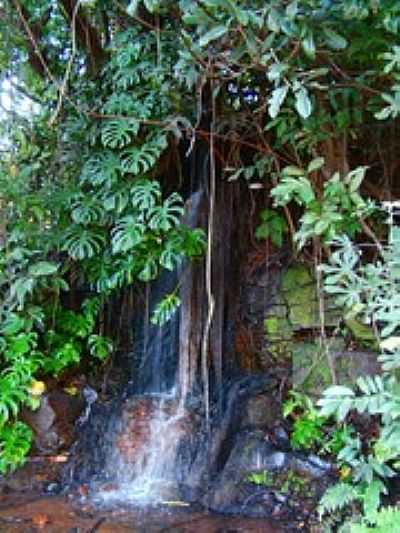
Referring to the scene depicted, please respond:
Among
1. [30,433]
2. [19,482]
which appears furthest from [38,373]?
[19,482]

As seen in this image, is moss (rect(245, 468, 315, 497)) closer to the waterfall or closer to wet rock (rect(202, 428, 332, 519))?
wet rock (rect(202, 428, 332, 519))

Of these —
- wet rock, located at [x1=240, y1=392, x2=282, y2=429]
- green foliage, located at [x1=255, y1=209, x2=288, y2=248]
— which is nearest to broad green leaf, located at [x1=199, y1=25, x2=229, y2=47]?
green foliage, located at [x1=255, y1=209, x2=288, y2=248]

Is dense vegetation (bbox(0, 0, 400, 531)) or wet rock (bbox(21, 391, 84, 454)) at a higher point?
dense vegetation (bbox(0, 0, 400, 531))

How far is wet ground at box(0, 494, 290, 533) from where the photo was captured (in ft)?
7.63

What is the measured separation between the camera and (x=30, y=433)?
285 centimetres

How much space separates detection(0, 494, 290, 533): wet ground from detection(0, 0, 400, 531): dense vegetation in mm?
345

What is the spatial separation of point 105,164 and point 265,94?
89 centimetres

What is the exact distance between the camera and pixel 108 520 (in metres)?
2.43

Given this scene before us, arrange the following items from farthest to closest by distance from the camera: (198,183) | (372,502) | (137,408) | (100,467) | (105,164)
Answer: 1. (198,183)
2. (137,408)
3. (100,467)
4. (105,164)
5. (372,502)

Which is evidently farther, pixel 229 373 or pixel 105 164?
pixel 229 373

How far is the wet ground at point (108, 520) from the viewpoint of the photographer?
232cm

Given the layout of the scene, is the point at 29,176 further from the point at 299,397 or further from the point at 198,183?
the point at 299,397

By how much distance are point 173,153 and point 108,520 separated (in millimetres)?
2081

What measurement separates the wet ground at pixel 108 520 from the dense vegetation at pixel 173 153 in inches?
13.6
